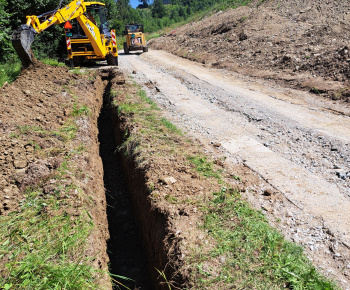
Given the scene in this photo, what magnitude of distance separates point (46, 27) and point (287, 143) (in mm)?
9066

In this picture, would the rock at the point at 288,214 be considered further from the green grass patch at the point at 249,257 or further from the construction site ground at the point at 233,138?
the green grass patch at the point at 249,257

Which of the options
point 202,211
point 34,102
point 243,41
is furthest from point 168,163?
point 243,41

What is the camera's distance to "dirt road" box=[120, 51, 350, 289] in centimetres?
376

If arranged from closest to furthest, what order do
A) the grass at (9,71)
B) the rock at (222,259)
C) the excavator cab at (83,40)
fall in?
the rock at (222,259), the grass at (9,71), the excavator cab at (83,40)

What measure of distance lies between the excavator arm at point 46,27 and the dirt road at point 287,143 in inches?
144

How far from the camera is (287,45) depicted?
48.6 feet

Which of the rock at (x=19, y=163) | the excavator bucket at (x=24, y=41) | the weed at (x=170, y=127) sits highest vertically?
the excavator bucket at (x=24, y=41)

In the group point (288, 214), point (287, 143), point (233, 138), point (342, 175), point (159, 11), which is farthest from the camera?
point (159, 11)

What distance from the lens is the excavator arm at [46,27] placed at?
9.15m

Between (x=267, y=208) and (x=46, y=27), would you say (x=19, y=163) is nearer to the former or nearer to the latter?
(x=267, y=208)

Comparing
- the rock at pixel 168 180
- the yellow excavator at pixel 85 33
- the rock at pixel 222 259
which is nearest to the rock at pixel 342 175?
the rock at pixel 168 180

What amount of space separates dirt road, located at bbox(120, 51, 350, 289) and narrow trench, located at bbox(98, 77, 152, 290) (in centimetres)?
199

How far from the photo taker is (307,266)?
3.03 m

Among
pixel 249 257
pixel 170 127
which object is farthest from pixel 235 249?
pixel 170 127
